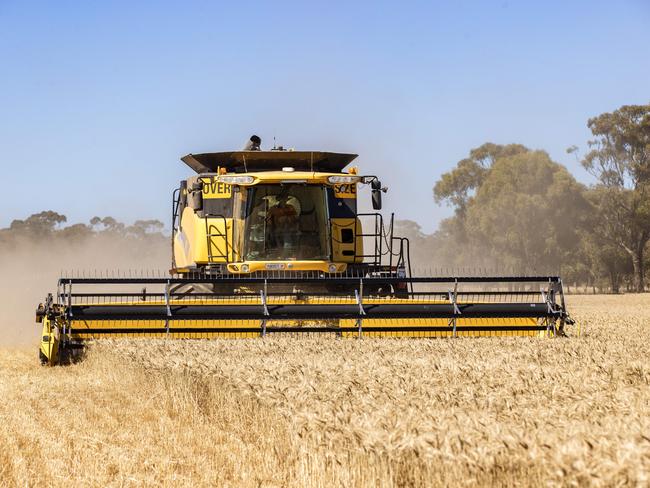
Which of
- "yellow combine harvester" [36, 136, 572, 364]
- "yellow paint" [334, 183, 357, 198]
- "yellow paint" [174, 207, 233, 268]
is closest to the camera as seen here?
"yellow combine harvester" [36, 136, 572, 364]

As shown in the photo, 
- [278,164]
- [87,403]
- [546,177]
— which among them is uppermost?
[546,177]

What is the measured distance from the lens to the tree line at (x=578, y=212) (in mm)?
55719

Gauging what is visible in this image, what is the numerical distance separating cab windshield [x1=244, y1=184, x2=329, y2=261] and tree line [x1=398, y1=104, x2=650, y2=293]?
4106 centimetres

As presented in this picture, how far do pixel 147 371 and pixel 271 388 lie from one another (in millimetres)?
3002

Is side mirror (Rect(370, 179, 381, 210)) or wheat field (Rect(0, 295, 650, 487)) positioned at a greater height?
side mirror (Rect(370, 179, 381, 210))

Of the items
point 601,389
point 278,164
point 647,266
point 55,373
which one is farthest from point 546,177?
point 601,389

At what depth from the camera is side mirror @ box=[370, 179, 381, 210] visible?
1245 cm

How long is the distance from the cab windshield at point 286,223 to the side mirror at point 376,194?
28.3 inches

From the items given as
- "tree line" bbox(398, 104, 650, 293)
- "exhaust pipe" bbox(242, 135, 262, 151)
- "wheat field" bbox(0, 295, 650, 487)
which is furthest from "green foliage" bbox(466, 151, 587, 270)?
"wheat field" bbox(0, 295, 650, 487)

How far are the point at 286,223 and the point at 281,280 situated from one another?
1363 millimetres

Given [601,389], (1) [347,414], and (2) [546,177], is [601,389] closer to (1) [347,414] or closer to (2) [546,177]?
(1) [347,414]

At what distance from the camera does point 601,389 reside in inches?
209

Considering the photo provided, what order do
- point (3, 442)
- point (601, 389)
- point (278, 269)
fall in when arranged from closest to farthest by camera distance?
point (601, 389) → point (3, 442) → point (278, 269)

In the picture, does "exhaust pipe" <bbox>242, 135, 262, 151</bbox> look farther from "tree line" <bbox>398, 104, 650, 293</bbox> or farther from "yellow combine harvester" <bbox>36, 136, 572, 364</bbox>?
"tree line" <bbox>398, 104, 650, 293</bbox>
